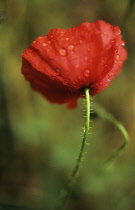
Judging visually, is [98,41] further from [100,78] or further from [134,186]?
[134,186]

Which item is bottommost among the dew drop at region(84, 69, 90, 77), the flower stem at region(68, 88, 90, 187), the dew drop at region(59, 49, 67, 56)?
the flower stem at region(68, 88, 90, 187)

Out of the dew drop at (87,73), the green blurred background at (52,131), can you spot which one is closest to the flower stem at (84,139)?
the dew drop at (87,73)

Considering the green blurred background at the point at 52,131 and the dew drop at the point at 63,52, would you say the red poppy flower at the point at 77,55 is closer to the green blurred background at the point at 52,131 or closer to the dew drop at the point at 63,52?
the dew drop at the point at 63,52

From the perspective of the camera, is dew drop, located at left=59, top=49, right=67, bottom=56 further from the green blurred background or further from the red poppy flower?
the green blurred background

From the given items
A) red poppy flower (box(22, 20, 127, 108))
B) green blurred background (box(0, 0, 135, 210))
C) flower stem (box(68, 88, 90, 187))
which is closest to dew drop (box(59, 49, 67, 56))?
red poppy flower (box(22, 20, 127, 108))

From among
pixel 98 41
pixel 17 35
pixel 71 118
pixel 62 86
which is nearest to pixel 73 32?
pixel 98 41

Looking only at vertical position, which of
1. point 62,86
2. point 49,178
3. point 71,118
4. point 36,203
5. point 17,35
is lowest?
point 36,203

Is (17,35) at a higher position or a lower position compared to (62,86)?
higher
